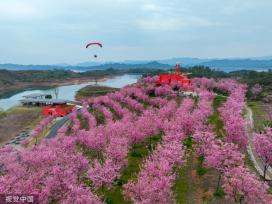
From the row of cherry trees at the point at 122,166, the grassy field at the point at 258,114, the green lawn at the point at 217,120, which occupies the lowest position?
the grassy field at the point at 258,114

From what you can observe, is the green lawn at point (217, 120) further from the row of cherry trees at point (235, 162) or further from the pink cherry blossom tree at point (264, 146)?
the pink cherry blossom tree at point (264, 146)

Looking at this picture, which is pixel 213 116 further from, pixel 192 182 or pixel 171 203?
pixel 171 203

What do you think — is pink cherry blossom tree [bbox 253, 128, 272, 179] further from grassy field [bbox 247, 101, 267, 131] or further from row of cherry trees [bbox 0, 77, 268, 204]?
grassy field [bbox 247, 101, 267, 131]

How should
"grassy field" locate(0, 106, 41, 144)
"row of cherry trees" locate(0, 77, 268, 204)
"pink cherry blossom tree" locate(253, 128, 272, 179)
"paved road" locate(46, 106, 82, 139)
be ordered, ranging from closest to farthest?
"row of cherry trees" locate(0, 77, 268, 204), "pink cherry blossom tree" locate(253, 128, 272, 179), "paved road" locate(46, 106, 82, 139), "grassy field" locate(0, 106, 41, 144)

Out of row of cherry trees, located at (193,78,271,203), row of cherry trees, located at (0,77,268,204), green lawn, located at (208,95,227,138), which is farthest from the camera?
green lawn, located at (208,95,227,138)

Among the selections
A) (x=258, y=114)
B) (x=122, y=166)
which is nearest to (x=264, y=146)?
(x=122, y=166)

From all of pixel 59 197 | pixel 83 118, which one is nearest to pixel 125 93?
pixel 83 118

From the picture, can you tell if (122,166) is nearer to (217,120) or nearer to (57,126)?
(217,120)

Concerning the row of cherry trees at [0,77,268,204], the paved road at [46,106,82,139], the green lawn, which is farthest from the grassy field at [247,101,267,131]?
the paved road at [46,106,82,139]

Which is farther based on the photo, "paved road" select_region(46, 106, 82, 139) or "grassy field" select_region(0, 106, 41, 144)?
"grassy field" select_region(0, 106, 41, 144)

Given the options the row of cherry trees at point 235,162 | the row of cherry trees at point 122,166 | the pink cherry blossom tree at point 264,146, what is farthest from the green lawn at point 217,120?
the pink cherry blossom tree at point 264,146

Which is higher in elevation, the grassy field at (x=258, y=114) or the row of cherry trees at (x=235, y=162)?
the row of cherry trees at (x=235, y=162)
